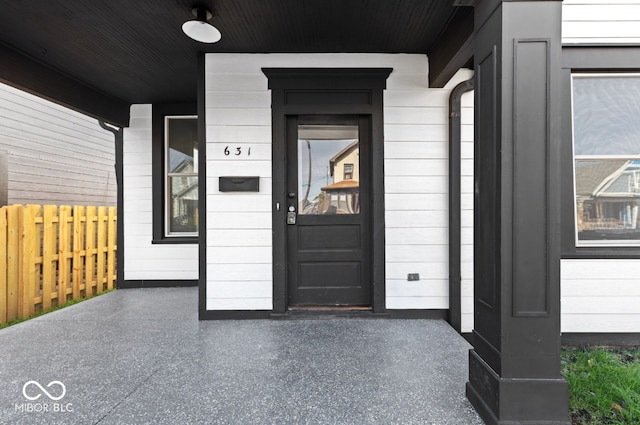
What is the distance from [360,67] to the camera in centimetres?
320

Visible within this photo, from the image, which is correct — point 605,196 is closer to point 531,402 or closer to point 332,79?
point 531,402

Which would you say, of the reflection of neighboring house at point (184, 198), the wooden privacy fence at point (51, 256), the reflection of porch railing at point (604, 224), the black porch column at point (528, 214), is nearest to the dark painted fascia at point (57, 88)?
the reflection of neighboring house at point (184, 198)

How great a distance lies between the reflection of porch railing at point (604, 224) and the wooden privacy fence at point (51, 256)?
17.9ft

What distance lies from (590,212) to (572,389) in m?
1.57

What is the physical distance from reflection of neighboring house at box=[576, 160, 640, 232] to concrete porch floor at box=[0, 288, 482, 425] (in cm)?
156

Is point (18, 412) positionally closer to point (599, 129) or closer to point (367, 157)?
point (367, 157)

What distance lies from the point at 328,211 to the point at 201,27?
1926mm

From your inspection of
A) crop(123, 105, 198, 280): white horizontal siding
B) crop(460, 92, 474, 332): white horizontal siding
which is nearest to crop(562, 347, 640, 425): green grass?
crop(460, 92, 474, 332): white horizontal siding

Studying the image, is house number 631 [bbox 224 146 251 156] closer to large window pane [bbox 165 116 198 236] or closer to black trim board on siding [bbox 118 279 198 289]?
large window pane [bbox 165 116 198 236]

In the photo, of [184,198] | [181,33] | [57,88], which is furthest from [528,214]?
[57,88]

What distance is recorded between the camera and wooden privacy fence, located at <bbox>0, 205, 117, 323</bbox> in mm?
3371

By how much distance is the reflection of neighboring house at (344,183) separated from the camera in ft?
10.9

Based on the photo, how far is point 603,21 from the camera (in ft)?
8.71

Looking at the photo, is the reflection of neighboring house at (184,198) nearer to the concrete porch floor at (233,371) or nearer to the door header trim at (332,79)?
the concrete porch floor at (233,371)
